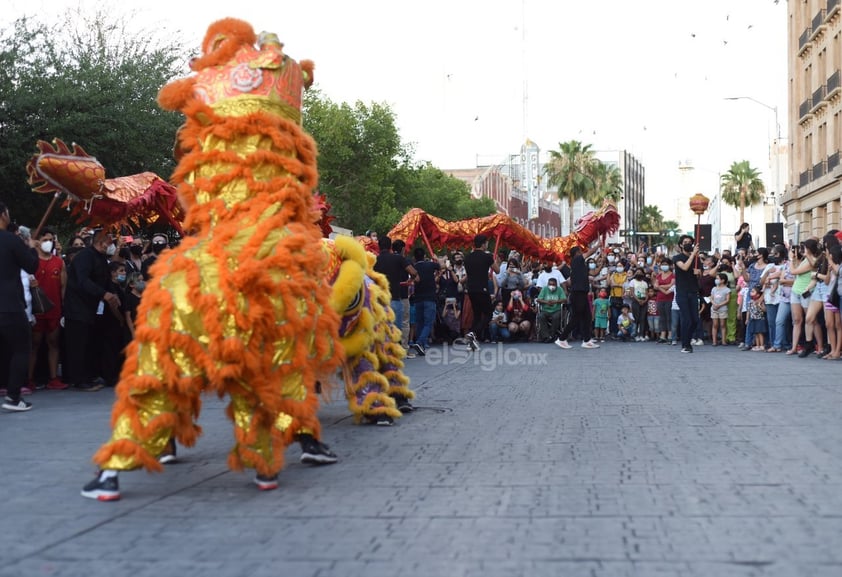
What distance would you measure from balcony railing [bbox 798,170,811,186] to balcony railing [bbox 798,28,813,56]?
5.59 meters

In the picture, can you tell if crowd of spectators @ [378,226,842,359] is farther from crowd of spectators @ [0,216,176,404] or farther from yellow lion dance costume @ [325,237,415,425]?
yellow lion dance costume @ [325,237,415,425]

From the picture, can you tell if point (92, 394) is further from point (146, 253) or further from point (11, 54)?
point (11, 54)

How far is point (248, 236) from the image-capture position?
17.2 feet

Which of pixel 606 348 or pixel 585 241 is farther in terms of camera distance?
pixel 585 241

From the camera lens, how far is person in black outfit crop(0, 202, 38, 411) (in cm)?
884

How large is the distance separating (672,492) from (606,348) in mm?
13288

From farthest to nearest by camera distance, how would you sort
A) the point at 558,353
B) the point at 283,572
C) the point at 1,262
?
the point at 558,353, the point at 1,262, the point at 283,572

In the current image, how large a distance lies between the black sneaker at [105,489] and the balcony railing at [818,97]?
41.4m

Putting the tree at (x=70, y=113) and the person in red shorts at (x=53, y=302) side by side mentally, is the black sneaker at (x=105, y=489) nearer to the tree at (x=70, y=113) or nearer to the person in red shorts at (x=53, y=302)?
the person in red shorts at (x=53, y=302)

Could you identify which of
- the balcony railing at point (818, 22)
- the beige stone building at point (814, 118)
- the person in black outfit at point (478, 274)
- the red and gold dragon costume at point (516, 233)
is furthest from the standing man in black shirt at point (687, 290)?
the balcony railing at point (818, 22)

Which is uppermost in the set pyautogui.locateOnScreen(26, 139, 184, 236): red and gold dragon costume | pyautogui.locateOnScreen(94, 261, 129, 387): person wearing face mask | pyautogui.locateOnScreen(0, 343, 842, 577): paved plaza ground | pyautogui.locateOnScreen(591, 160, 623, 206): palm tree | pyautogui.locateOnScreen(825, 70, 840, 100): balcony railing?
pyautogui.locateOnScreen(591, 160, 623, 206): palm tree

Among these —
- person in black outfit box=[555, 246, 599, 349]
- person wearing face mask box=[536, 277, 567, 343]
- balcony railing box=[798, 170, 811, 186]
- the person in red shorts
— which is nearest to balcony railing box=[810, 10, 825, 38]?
balcony railing box=[798, 170, 811, 186]

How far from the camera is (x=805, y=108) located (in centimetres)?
4519

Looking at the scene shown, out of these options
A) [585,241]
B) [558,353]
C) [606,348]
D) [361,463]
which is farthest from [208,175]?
[585,241]
